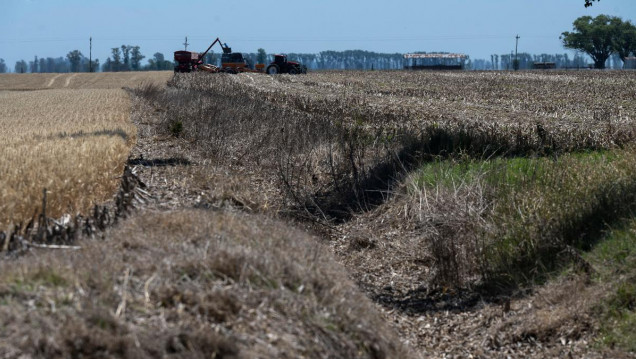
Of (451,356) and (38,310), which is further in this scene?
(451,356)

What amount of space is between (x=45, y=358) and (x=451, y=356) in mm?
4039

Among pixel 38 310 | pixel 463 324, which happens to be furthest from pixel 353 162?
pixel 38 310

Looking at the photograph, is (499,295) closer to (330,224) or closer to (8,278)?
(330,224)

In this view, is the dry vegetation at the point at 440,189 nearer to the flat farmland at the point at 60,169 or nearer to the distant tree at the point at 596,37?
the flat farmland at the point at 60,169

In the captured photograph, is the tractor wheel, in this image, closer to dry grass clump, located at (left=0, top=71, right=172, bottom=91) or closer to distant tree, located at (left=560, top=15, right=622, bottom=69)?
dry grass clump, located at (left=0, top=71, right=172, bottom=91)

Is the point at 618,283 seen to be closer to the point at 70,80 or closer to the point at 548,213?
the point at 548,213

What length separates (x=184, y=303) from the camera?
4.92m

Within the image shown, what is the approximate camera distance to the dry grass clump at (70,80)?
6631 centimetres

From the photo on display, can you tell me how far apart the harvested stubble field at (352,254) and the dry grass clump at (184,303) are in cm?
1

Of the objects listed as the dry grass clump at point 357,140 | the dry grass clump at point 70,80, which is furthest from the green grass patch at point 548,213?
the dry grass clump at point 70,80

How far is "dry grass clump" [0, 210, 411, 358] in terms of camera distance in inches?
170

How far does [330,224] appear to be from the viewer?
1179 centimetres

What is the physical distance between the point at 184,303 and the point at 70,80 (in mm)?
72496

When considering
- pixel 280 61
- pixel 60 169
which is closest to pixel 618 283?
pixel 60 169
